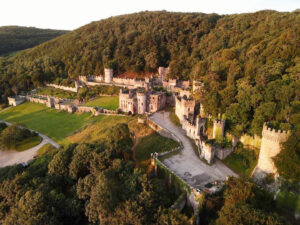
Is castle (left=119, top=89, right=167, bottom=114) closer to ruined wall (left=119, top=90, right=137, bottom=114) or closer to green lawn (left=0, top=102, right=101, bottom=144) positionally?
ruined wall (left=119, top=90, right=137, bottom=114)

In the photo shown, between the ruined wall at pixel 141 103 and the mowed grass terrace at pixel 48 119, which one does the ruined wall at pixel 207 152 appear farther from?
the mowed grass terrace at pixel 48 119

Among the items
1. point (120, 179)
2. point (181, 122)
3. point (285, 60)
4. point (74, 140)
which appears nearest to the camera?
point (120, 179)

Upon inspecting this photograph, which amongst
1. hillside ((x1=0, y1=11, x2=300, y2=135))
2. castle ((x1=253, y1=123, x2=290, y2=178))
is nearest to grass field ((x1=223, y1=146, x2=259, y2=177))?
castle ((x1=253, y1=123, x2=290, y2=178))

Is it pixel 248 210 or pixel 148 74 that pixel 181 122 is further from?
pixel 148 74

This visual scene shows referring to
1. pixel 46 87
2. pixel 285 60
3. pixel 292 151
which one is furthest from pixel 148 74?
pixel 292 151

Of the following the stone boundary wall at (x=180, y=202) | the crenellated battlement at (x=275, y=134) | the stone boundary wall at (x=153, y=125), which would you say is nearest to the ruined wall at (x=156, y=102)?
the stone boundary wall at (x=153, y=125)

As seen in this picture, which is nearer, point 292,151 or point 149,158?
point 292,151

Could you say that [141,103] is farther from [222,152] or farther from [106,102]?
[222,152]
